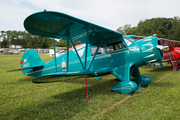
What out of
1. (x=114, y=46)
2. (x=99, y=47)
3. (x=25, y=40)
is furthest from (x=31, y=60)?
(x=25, y=40)

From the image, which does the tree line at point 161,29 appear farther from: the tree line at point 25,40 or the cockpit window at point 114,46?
the tree line at point 25,40

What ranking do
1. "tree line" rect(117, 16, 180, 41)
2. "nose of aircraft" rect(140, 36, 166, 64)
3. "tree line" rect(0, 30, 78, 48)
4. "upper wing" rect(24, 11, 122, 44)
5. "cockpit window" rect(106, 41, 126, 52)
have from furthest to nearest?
"tree line" rect(0, 30, 78, 48) < "tree line" rect(117, 16, 180, 41) < "cockpit window" rect(106, 41, 126, 52) < "nose of aircraft" rect(140, 36, 166, 64) < "upper wing" rect(24, 11, 122, 44)

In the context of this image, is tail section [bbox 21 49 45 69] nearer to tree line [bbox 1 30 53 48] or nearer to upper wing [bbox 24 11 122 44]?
upper wing [bbox 24 11 122 44]

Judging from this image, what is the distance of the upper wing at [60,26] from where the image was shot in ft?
9.82

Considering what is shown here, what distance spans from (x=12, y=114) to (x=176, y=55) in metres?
12.4

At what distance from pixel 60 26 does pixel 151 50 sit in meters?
3.21

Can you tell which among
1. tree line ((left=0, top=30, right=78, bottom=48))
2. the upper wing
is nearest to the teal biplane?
the upper wing

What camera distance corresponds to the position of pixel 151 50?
4.32 metres

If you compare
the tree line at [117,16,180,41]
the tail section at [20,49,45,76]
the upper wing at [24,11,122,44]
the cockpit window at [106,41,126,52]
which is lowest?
the tail section at [20,49,45,76]

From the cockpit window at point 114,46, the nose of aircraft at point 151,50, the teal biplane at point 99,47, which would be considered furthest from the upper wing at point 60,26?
the nose of aircraft at point 151,50

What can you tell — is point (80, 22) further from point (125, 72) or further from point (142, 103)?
point (142, 103)

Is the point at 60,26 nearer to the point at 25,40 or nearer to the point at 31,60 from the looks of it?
the point at 31,60

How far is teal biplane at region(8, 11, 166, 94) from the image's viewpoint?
336 cm

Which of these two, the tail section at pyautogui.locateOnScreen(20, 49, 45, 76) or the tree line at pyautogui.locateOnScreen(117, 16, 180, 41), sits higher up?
the tree line at pyautogui.locateOnScreen(117, 16, 180, 41)
